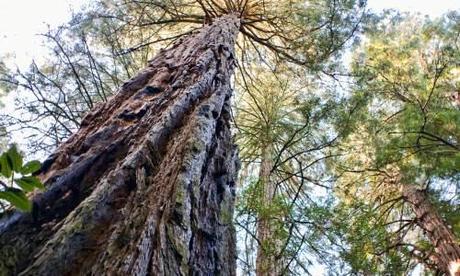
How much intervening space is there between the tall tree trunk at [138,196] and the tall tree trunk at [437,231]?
4303mm

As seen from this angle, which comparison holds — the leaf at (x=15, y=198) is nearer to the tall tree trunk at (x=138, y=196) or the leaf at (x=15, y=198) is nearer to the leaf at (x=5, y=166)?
the leaf at (x=5, y=166)

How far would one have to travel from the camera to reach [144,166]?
61.9 inches

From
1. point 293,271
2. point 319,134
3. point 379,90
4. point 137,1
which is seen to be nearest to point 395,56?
point 379,90

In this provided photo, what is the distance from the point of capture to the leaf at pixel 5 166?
0.82 m

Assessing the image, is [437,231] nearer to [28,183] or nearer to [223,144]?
[223,144]

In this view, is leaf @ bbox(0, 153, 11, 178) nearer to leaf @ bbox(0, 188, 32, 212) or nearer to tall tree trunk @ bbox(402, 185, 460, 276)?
leaf @ bbox(0, 188, 32, 212)

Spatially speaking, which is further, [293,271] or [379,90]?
[379,90]

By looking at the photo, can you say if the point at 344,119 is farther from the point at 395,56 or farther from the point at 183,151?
the point at 183,151

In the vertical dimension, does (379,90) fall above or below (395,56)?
below

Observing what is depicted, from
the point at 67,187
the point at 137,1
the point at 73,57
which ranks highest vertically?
the point at 137,1

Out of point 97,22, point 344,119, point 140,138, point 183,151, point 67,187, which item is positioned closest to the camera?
point 67,187

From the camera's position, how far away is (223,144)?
6.87 ft

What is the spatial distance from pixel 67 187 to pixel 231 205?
2.07 feet

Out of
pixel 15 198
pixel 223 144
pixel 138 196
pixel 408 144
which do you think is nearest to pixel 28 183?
pixel 15 198
